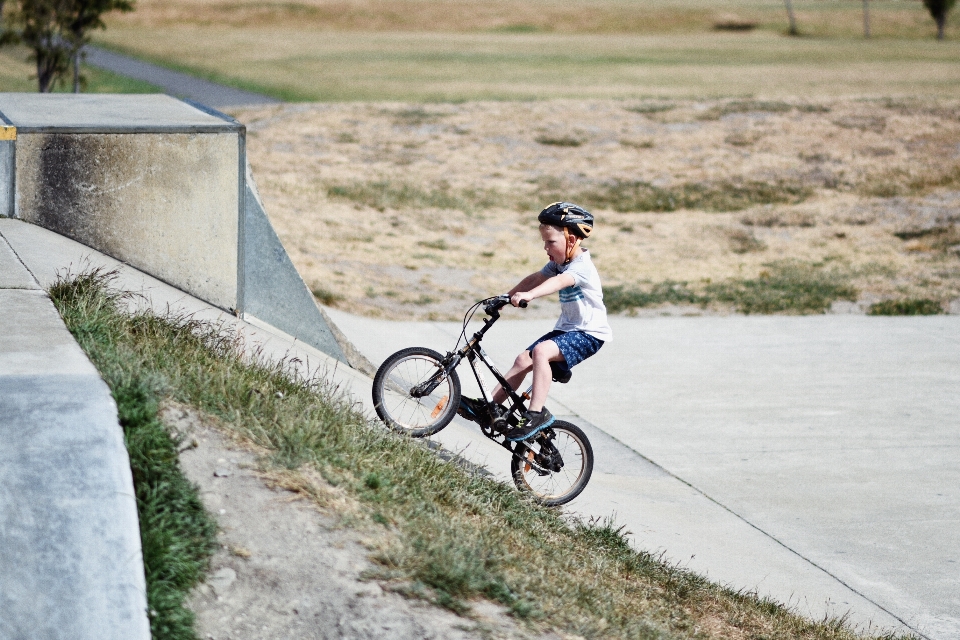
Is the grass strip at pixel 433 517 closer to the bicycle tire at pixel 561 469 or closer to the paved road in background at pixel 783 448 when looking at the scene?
the bicycle tire at pixel 561 469

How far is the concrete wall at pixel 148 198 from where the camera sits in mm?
8500

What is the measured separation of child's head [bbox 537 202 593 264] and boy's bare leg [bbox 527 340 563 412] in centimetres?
56

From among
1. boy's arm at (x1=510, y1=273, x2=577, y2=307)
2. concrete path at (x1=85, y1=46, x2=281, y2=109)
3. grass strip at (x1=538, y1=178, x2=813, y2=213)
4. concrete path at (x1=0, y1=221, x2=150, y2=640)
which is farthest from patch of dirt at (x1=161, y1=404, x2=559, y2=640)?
concrete path at (x1=85, y1=46, x2=281, y2=109)

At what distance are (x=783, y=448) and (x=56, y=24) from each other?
26062mm

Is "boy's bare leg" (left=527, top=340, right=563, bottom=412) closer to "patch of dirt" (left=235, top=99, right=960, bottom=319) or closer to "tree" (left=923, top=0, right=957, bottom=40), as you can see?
"patch of dirt" (left=235, top=99, right=960, bottom=319)

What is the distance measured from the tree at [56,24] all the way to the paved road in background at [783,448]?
18944 mm

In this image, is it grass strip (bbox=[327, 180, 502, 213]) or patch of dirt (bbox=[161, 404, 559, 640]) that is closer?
patch of dirt (bbox=[161, 404, 559, 640])

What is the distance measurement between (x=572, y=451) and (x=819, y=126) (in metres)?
24.4

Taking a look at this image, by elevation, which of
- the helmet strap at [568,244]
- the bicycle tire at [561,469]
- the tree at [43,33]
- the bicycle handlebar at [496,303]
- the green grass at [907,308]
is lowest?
the green grass at [907,308]

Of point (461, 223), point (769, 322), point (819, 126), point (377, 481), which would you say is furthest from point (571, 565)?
point (819, 126)

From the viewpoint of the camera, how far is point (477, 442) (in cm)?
828

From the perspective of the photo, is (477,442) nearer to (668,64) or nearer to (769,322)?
(769,322)

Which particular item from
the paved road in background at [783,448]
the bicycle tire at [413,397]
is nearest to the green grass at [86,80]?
the paved road in background at [783,448]

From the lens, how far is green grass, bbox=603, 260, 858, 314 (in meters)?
15.0
